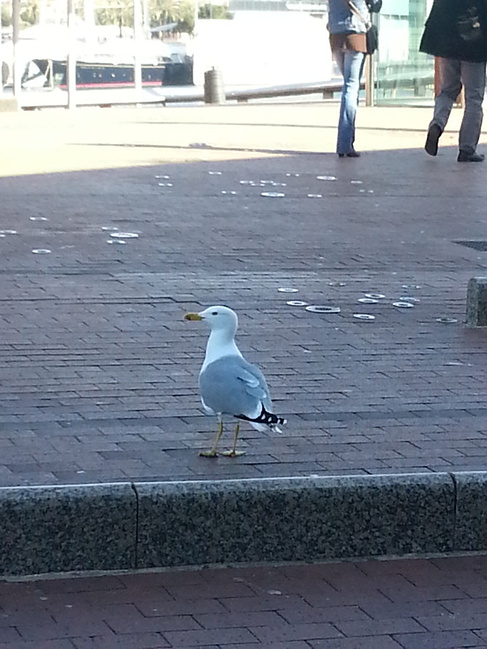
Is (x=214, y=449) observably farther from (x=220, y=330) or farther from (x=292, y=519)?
(x=292, y=519)

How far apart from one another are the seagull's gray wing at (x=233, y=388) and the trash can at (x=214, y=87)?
26.2 metres

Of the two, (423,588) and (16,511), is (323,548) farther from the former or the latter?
(16,511)

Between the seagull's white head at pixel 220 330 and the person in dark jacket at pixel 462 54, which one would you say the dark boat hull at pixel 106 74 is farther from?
the seagull's white head at pixel 220 330

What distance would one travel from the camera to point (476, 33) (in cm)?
1455

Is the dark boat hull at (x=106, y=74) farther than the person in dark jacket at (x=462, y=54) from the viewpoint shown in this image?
Yes

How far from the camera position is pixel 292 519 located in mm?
4359

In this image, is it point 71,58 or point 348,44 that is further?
point 71,58

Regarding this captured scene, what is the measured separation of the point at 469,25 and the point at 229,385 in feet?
36.2

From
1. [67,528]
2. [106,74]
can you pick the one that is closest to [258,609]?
[67,528]

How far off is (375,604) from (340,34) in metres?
11.8

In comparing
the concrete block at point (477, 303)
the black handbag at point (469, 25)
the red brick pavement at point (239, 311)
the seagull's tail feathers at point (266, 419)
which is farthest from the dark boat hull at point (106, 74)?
the seagull's tail feathers at point (266, 419)

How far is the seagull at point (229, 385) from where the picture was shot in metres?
4.50

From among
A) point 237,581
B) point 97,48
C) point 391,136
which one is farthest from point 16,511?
point 97,48

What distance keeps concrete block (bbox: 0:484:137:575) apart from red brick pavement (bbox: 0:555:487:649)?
69mm
